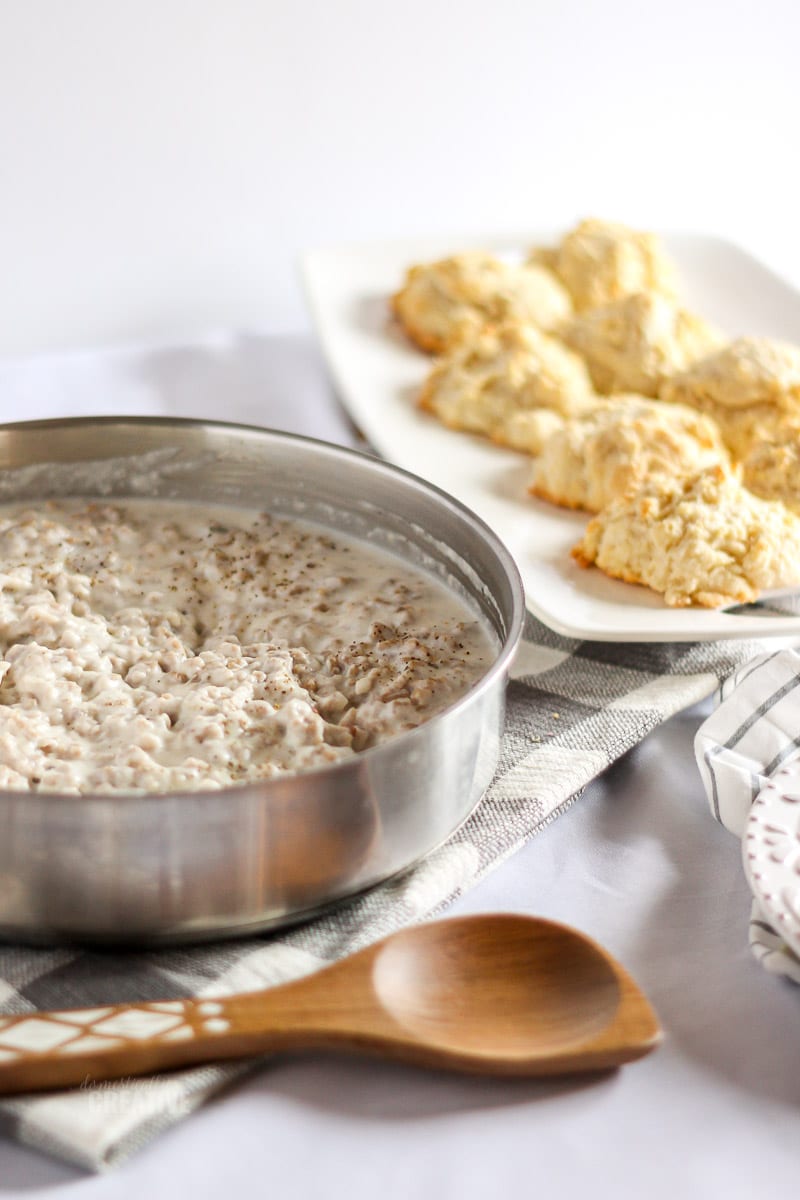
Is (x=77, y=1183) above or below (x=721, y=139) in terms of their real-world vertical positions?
below

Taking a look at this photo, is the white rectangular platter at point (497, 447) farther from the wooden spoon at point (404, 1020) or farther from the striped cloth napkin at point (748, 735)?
the wooden spoon at point (404, 1020)

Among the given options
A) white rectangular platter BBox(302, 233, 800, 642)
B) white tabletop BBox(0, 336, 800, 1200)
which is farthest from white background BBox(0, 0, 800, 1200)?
white rectangular platter BBox(302, 233, 800, 642)

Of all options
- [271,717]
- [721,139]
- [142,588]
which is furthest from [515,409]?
[721,139]

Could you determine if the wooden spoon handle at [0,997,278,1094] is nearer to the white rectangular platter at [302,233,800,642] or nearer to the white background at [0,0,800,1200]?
the white background at [0,0,800,1200]

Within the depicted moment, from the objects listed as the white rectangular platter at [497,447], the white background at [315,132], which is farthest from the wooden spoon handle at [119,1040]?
the white background at [315,132]

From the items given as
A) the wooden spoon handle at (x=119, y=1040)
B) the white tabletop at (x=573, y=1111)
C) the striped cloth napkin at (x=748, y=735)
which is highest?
the striped cloth napkin at (x=748, y=735)

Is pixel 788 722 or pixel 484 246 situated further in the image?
pixel 484 246

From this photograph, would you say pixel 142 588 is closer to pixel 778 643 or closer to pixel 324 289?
pixel 778 643
